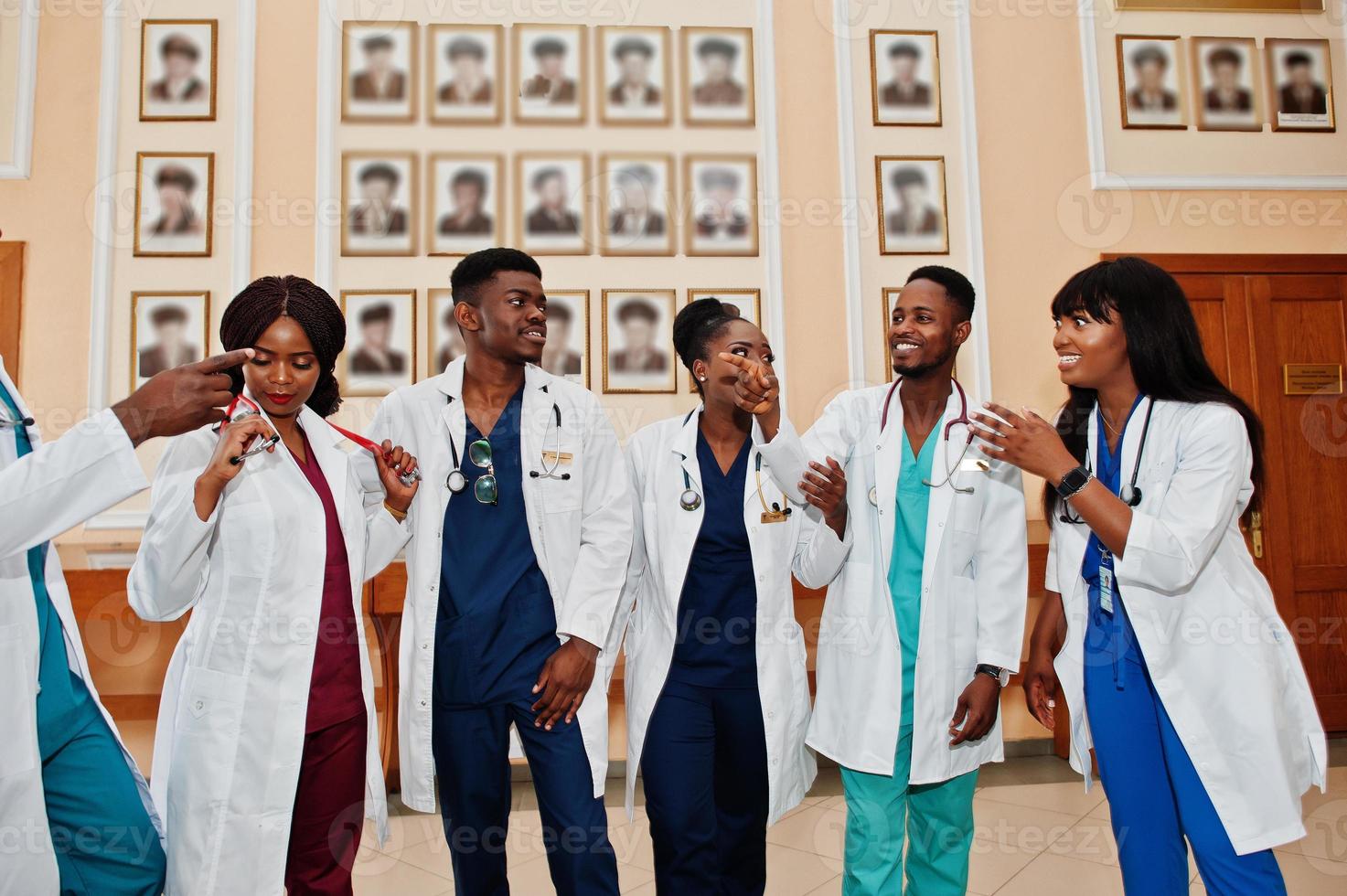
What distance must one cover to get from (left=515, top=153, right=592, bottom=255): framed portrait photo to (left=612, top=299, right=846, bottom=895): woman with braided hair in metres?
2.18

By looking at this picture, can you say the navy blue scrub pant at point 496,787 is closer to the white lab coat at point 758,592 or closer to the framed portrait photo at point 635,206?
the white lab coat at point 758,592

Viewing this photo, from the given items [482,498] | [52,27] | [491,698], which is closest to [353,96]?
[52,27]

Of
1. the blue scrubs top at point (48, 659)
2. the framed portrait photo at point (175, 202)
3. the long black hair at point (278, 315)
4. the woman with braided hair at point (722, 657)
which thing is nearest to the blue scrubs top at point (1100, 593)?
the woman with braided hair at point (722, 657)

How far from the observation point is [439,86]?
13.6 ft

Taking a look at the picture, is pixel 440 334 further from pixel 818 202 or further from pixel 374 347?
pixel 818 202

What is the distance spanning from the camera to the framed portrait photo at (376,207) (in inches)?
160

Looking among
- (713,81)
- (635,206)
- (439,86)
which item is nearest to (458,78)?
(439,86)

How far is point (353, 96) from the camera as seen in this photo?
410 cm

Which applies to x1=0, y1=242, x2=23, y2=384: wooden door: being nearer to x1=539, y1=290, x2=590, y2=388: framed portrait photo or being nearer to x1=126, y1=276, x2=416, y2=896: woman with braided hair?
x1=539, y1=290, x2=590, y2=388: framed portrait photo

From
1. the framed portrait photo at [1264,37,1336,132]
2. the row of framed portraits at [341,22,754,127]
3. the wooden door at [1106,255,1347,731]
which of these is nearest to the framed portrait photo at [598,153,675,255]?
the row of framed portraits at [341,22,754,127]

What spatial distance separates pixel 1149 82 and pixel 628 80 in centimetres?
266

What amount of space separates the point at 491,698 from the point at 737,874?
0.77m

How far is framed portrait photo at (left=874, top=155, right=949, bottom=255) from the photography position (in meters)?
4.23

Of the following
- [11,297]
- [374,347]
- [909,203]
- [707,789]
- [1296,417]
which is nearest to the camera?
[707,789]
